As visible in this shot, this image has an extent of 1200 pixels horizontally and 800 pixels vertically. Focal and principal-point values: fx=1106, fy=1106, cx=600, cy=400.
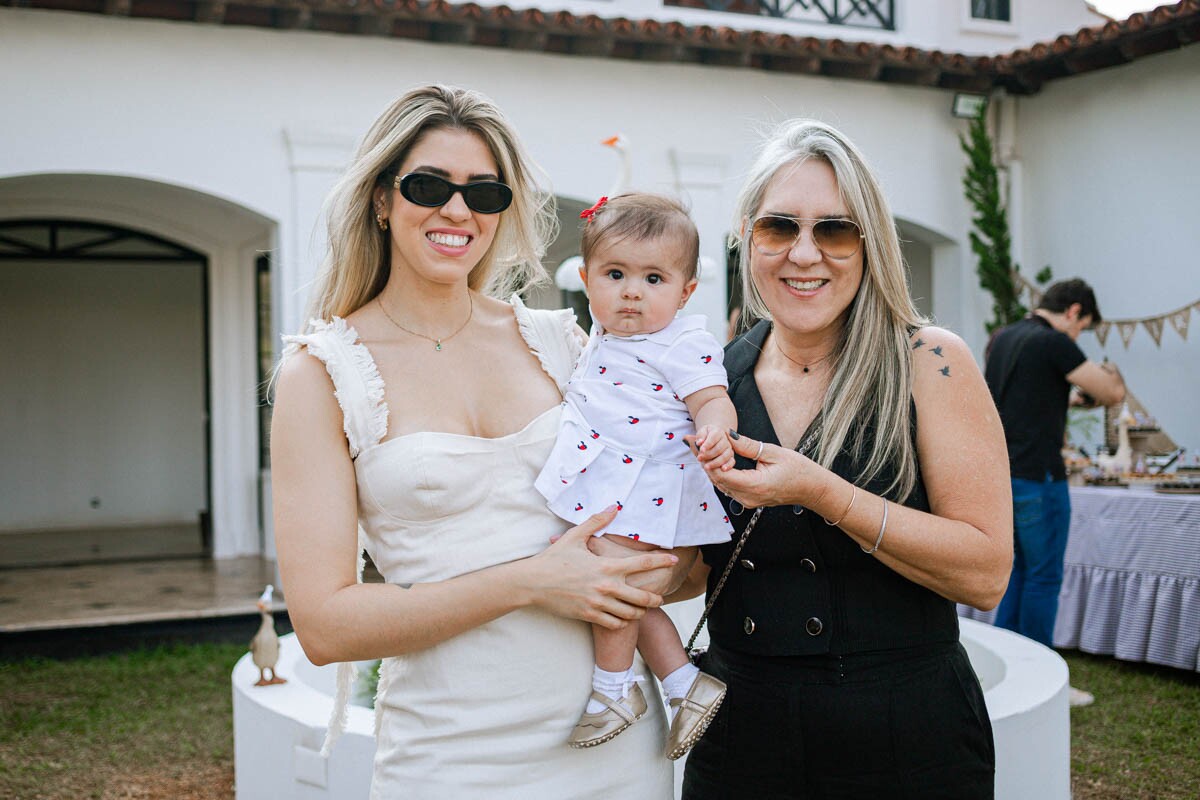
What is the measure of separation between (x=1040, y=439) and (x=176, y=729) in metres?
4.63

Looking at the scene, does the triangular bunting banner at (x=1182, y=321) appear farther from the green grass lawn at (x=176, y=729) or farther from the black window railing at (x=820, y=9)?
the black window railing at (x=820, y=9)

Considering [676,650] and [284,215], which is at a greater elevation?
[284,215]

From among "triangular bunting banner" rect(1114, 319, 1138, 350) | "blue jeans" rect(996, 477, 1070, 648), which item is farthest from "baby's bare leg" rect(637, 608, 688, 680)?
"triangular bunting banner" rect(1114, 319, 1138, 350)

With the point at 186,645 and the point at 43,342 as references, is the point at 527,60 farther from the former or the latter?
the point at 43,342

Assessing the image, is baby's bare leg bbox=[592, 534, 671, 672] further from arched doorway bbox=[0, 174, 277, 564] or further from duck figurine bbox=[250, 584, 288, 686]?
arched doorway bbox=[0, 174, 277, 564]

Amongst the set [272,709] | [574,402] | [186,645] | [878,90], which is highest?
[878,90]

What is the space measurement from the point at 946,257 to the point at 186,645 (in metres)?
6.98

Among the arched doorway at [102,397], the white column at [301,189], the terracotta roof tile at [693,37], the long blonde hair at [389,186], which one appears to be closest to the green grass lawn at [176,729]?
the white column at [301,189]

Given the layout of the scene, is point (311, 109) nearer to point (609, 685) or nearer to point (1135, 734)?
point (1135, 734)

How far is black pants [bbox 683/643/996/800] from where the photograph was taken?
1.92m

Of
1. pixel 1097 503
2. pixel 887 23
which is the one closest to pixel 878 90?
pixel 887 23

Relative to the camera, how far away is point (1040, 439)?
5.52m

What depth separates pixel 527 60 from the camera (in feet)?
27.1

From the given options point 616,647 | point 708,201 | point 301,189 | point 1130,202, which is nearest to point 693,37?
point 708,201
